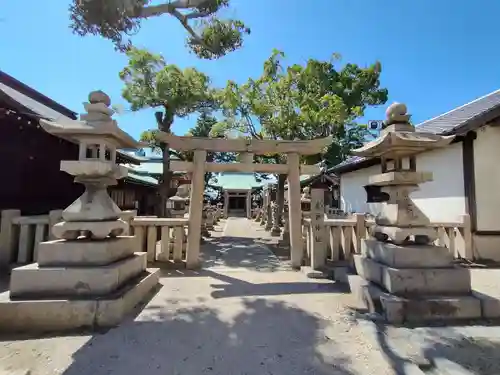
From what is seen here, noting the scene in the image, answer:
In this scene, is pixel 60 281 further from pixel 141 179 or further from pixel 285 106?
pixel 141 179

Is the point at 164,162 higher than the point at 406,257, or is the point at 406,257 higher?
the point at 164,162

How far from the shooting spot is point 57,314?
11.8ft

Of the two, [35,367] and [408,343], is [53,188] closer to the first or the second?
[35,367]

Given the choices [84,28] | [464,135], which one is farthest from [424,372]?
[84,28]

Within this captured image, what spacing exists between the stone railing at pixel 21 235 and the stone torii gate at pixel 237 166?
1553 millimetres

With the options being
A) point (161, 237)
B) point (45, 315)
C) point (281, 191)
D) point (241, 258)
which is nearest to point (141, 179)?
point (281, 191)

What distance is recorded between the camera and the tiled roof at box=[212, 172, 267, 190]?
29619mm

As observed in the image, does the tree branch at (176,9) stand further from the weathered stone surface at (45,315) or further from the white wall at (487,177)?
the white wall at (487,177)

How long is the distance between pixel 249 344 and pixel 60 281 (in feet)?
8.47

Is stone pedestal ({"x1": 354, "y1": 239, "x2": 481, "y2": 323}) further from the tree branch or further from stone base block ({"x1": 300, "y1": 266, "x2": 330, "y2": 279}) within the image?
the tree branch

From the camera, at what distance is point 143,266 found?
5.38m

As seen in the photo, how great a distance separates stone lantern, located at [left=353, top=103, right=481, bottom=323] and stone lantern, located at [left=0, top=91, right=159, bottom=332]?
362 centimetres

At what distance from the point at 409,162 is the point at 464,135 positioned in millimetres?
3959

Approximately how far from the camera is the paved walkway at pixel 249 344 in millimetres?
2766
